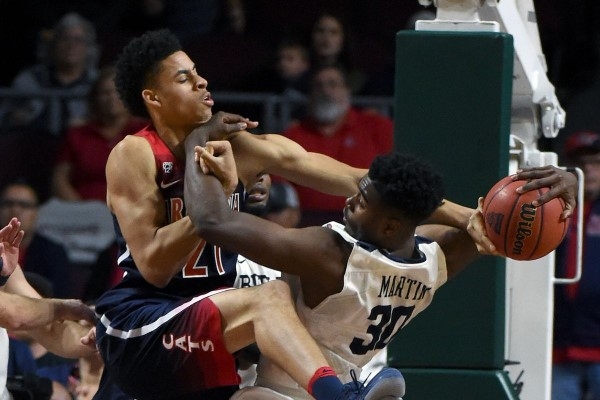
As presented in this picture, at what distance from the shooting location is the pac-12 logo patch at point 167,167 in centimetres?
496

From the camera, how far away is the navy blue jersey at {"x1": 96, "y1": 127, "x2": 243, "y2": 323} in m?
4.98

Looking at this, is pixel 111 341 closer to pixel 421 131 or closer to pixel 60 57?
pixel 421 131

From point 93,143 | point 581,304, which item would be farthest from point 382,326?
point 93,143

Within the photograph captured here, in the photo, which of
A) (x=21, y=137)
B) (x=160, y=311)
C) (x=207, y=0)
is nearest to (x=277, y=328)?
(x=160, y=311)

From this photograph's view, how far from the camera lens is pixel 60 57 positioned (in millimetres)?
9570

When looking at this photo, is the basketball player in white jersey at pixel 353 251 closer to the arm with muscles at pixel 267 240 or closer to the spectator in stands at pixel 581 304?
the arm with muscles at pixel 267 240

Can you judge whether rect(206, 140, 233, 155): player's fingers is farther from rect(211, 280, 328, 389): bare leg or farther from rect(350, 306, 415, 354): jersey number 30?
rect(350, 306, 415, 354): jersey number 30

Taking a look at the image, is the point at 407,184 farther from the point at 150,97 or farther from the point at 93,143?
the point at 93,143

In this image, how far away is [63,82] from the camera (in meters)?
9.62

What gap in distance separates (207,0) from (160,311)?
18.7 ft

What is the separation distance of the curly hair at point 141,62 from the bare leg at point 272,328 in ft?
2.73

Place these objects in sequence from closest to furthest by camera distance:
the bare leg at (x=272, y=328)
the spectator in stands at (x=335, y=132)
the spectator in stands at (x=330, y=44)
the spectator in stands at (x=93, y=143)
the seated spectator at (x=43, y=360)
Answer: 1. the bare leg at (x=272, y=328)
2. the seated spectator at (x=43, y=360)
3. the spectator in stands at (x=335, y=132)
4. the spectator in stands at (x=93, y=143)
5. the spectator in stands at (x=330, y=44)

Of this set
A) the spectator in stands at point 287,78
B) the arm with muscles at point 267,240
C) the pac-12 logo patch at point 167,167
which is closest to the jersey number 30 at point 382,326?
the arm with muscles at point 267,240

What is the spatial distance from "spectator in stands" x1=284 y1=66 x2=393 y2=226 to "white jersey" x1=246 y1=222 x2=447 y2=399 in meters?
3.80
